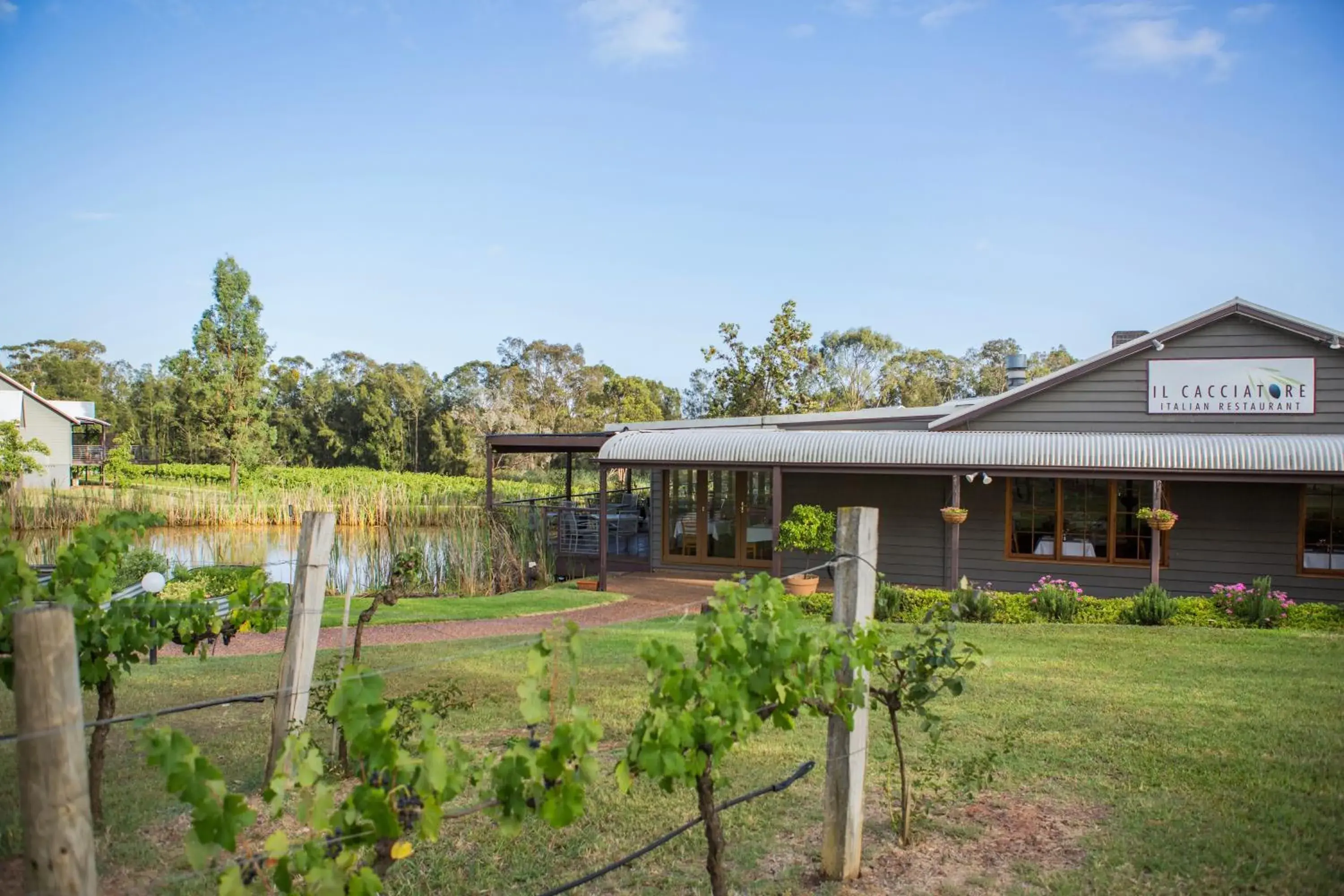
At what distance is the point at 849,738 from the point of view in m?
A: 3.69

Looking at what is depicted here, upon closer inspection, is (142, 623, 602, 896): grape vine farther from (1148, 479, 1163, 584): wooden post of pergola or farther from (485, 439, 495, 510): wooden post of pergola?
(485, 439, 495, 510): wooden post of pergola

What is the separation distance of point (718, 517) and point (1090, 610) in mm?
6194

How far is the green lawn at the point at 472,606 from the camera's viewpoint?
11.5 m

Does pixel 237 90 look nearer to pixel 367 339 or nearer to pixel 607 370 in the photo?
pixel 607 370

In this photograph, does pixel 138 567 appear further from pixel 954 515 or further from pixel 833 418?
pixel 954 515

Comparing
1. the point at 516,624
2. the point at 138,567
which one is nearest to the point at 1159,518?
the point at 516,624

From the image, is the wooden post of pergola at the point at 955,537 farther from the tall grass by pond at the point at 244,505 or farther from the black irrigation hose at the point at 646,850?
the tall grass by pond at the point at 244,505

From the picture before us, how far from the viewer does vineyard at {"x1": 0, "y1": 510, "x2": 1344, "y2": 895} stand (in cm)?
253

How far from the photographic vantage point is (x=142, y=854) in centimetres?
406

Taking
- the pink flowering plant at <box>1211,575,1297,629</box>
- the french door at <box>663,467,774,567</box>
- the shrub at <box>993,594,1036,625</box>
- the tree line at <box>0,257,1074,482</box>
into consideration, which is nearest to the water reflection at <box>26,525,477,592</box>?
the french door at <box>663,467,774,567</box>

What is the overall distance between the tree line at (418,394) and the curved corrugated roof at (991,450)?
18.9 metres

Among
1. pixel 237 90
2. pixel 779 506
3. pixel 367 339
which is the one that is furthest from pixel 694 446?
pixel 367 339

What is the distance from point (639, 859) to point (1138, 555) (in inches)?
450

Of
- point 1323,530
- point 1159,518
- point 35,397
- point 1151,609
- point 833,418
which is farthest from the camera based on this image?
point 35,397
